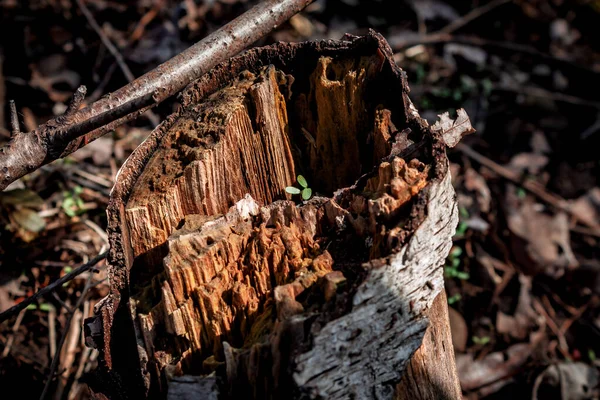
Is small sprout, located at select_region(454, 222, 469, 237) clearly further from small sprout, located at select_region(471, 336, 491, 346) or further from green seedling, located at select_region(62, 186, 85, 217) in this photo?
green seedling, located at select_region(62, 186, 85, 217)

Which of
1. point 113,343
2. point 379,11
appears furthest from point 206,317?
Answer: point 379,11

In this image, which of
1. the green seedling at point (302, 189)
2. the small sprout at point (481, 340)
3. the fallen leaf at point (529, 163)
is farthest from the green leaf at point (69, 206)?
the fallen leaf at point (529, 163)

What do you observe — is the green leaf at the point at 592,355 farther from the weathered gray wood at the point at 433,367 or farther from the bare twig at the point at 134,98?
the bare twig at the point at 134,98

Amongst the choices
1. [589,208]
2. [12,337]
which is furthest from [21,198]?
[589,208]

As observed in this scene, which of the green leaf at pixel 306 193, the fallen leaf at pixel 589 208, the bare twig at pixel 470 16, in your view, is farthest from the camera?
the bare twig at pixel 470 16

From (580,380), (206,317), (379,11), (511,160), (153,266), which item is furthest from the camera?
(379,11)

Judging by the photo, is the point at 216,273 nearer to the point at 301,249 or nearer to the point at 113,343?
the point at 301,249

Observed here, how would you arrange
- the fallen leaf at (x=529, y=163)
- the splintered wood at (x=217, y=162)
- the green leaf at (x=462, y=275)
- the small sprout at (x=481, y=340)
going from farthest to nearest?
→ the fallen leaf at (x=529, y=163) → the green leaf at (x=462, y=275) → the small sprout at (x=481, y=340) → the splintered wood at (x=217, y=162)

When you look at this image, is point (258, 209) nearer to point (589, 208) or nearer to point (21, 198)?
point (21, 198)

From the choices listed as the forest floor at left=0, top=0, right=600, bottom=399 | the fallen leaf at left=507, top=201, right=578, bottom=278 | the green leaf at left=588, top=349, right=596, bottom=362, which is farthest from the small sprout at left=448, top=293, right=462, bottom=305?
the green leaf at left=588, top=349, right=596, bottom=362
